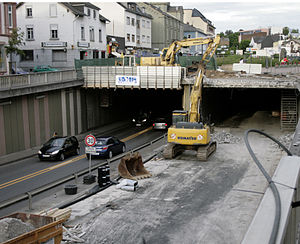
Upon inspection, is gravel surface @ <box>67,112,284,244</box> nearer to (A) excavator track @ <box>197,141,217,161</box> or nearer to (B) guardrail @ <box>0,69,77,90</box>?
(A) excavator track @ <box>197,141,217,161</box>

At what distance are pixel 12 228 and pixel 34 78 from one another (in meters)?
23.7

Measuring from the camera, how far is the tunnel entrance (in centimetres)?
4153

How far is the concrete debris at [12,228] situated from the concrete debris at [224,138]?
21750 millimetres

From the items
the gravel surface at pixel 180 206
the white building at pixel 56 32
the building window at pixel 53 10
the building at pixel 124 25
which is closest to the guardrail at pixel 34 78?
the white building at pixel 56 32

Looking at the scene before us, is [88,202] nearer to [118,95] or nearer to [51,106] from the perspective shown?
[51,106]

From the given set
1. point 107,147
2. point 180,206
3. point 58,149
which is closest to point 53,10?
point 58,149

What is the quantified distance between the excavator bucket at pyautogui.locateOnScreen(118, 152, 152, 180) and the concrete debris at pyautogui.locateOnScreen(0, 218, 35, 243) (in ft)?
32.9

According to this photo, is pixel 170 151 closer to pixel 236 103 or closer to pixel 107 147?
pixel 107 147

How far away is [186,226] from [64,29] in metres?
40.9

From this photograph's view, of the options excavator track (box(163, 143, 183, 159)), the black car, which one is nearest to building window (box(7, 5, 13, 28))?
the black car

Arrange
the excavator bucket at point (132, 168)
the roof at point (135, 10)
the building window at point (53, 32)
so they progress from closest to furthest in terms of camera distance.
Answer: the excavator bucket at point (132, 168)
the building window at point (53, 32)
the roof at point (135, 10)

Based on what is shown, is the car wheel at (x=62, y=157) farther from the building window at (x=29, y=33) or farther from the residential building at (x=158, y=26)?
the residential building at (x=158, y=26)

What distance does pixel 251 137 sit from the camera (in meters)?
32.2

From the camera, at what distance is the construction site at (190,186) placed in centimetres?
588
